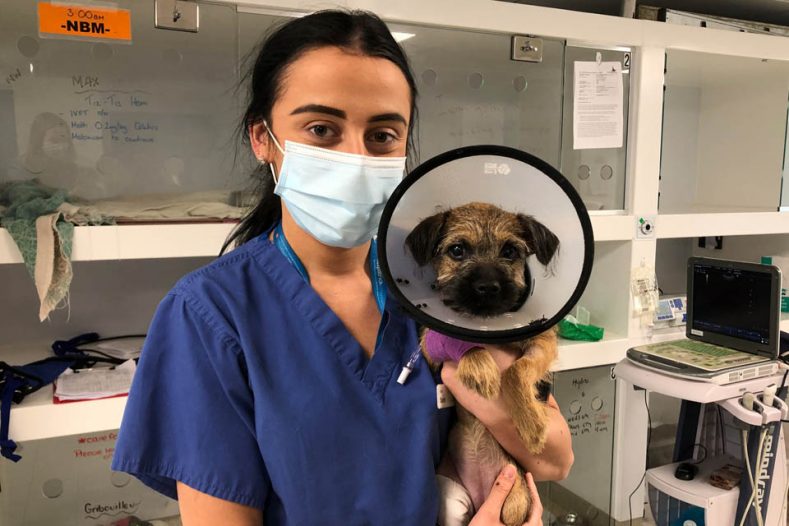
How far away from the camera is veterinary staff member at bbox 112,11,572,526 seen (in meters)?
0.79

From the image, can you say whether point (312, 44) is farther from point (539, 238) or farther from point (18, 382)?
point (18, 382)

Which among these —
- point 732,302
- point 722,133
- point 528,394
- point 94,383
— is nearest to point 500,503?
point 528,394

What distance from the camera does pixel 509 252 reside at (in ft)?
2.65

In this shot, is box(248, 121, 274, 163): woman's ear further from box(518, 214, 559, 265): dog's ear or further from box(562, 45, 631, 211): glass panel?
box(562, 45, 631, 211): glass panel

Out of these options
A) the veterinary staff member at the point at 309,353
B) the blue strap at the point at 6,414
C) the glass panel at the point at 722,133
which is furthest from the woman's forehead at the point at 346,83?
the glass panel at the point at 722,133

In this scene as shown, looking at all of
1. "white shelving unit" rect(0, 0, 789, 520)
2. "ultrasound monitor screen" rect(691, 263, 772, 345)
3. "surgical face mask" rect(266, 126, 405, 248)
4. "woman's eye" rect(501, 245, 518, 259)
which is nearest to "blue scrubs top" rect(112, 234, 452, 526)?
"surgical face mask" rect(266, 126, 405, 248)

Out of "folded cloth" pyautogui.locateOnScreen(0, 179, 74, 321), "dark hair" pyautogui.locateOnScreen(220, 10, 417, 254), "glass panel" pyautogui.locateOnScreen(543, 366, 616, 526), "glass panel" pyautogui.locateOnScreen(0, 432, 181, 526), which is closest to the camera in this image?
"dark hair" pyautogui.locateOnScreen(220, 10, 417, 254)

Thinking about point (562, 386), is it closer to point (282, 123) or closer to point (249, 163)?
point (249, 163)

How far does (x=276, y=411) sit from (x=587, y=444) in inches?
67.6

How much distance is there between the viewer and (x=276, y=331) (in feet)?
2.83

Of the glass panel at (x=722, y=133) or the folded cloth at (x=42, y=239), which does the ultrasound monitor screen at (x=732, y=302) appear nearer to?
the glass panel at (x=722, y=133)

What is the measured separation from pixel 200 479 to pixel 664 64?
1920 mm

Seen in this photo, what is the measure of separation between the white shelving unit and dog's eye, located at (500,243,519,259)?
0.92 m

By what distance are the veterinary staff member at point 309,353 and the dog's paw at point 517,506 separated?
3 centimetres
